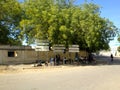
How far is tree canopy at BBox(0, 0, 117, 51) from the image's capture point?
147ft

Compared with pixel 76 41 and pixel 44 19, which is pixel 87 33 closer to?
pixel 76 41

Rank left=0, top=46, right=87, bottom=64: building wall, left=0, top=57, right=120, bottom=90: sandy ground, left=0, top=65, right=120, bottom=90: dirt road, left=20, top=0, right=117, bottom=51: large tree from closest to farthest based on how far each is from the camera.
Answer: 1. left=0, top=65, right=120, bottom=90: dirt road
2. left=0, top=57, right=120, bottom=90: sandy ground
3. left=0, top=46, right=87, bottom=64: building wall
4. left=20, top=0, right=117, bottom=51: large tree

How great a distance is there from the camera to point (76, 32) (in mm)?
48125

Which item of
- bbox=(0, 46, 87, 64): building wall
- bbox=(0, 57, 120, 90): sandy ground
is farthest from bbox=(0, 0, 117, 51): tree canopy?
bbox=(0, 57, 120, 90): sandy ground

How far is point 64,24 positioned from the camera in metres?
45.8

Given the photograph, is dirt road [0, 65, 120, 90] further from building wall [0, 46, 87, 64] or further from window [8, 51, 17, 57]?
window [8, 51, 17, 57]

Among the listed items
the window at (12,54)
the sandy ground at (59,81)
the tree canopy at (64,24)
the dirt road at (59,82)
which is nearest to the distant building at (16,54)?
the window at (12,54)

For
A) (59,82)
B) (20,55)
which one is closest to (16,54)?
(20,55)

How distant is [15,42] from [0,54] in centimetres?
1536

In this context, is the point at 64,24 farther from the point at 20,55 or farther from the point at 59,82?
the point at 59,82

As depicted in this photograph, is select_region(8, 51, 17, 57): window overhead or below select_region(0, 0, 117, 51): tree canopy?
below

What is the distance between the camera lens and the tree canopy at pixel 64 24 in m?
44.9

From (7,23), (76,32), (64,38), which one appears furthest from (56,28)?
(7,23)

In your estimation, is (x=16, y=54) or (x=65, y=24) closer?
(x=16, y=54)
